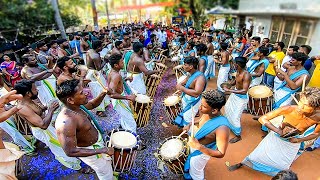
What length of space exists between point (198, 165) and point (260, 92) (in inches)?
95.9

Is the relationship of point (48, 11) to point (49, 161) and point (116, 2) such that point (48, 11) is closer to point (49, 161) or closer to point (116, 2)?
point (49, 161)

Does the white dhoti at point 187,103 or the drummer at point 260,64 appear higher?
the drummer at point 260,64

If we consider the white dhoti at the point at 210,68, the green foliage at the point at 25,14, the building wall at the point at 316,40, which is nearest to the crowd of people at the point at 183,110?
the white dhoti at the point at 210,68

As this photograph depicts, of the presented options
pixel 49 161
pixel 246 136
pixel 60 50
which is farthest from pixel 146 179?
pixel 60 50

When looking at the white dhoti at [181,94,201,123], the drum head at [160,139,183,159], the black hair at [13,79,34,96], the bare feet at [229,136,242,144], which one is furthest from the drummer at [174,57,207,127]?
the black hair at [13,79,34,96]

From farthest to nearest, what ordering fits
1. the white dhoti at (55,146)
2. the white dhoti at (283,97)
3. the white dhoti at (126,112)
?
the white dhoti at (283,97) < the white dhoti at (126,112) < the white dhoti at (55,146)

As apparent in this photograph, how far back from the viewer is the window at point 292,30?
793 centimetres

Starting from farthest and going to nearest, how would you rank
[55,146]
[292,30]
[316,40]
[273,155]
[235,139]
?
[292,30] < [316,40] < [235,139] < [55,146] < [273,155]

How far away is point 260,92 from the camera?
4.54m

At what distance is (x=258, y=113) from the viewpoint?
15.5 feet

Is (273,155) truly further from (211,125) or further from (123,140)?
(123,140)

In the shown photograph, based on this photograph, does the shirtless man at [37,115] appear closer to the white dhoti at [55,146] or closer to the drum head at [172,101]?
the white dhoti at [55,146]

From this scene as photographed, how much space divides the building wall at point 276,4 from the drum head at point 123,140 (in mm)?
7026

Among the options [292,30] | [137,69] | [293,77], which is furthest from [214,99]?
[292,30]
